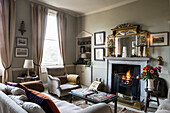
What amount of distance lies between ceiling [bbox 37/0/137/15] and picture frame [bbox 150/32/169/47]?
1.44 metres

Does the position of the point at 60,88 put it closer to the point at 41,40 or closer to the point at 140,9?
the point at 41,40

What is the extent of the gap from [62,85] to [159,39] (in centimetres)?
324

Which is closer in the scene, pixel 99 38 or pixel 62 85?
pixel 62 85

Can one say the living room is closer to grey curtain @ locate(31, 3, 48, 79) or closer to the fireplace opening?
grey curtain @ locate(31, 3, 48, 79)

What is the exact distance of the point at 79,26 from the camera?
227 inches

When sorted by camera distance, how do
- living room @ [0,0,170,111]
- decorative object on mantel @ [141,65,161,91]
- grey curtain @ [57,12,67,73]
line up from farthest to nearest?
1. grey curtain @ [57,12,67,73]
2. living room @ [0,0,170,111]
3. decorative object on mantel @ [141,65,161,91]

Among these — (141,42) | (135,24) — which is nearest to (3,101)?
Answer: (141,42)

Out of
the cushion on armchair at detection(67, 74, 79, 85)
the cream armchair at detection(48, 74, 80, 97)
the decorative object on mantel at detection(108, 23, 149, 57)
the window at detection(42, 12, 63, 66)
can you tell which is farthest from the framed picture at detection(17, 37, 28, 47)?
the decorative object on mantel at detection(108, 23, 149, 57)

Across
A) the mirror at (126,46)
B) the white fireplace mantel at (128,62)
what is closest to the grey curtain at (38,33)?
the white fireplace mantel at (128,62)

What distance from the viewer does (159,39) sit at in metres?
3.52

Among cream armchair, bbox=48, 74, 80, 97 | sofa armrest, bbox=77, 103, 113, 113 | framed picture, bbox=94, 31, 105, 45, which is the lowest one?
cream armchair, bbox=48, 74, 80, 97

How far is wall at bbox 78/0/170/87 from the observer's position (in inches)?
136

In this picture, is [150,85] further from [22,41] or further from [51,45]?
[22,41]

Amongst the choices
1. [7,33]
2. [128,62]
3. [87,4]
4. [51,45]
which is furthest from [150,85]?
[7,33]
